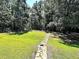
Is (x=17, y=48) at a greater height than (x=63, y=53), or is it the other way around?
(x=17, y=48)

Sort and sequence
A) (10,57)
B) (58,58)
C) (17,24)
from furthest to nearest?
(17,24), (58,58), (10,57)

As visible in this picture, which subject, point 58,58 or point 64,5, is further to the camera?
point 64,5

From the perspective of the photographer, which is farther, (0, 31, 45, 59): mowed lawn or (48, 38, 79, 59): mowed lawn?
(48, 38, 79, 59): mowed lawn

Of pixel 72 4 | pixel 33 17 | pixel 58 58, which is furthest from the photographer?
pixel 33 17

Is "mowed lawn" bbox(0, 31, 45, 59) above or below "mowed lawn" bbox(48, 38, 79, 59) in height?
above

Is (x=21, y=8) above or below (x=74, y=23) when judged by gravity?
above

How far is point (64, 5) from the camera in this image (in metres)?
49.1

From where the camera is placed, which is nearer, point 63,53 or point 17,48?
point 63,53

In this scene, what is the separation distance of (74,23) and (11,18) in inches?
1371

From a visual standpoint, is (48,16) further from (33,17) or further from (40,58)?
(40,58)

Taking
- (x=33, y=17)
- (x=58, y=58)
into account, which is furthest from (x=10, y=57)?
(x=33, y=17)

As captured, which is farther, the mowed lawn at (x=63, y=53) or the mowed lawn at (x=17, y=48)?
the mowed lawn at (x=63, y=53)

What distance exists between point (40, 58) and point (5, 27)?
6452cm

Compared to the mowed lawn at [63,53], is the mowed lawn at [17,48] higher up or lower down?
higher up
